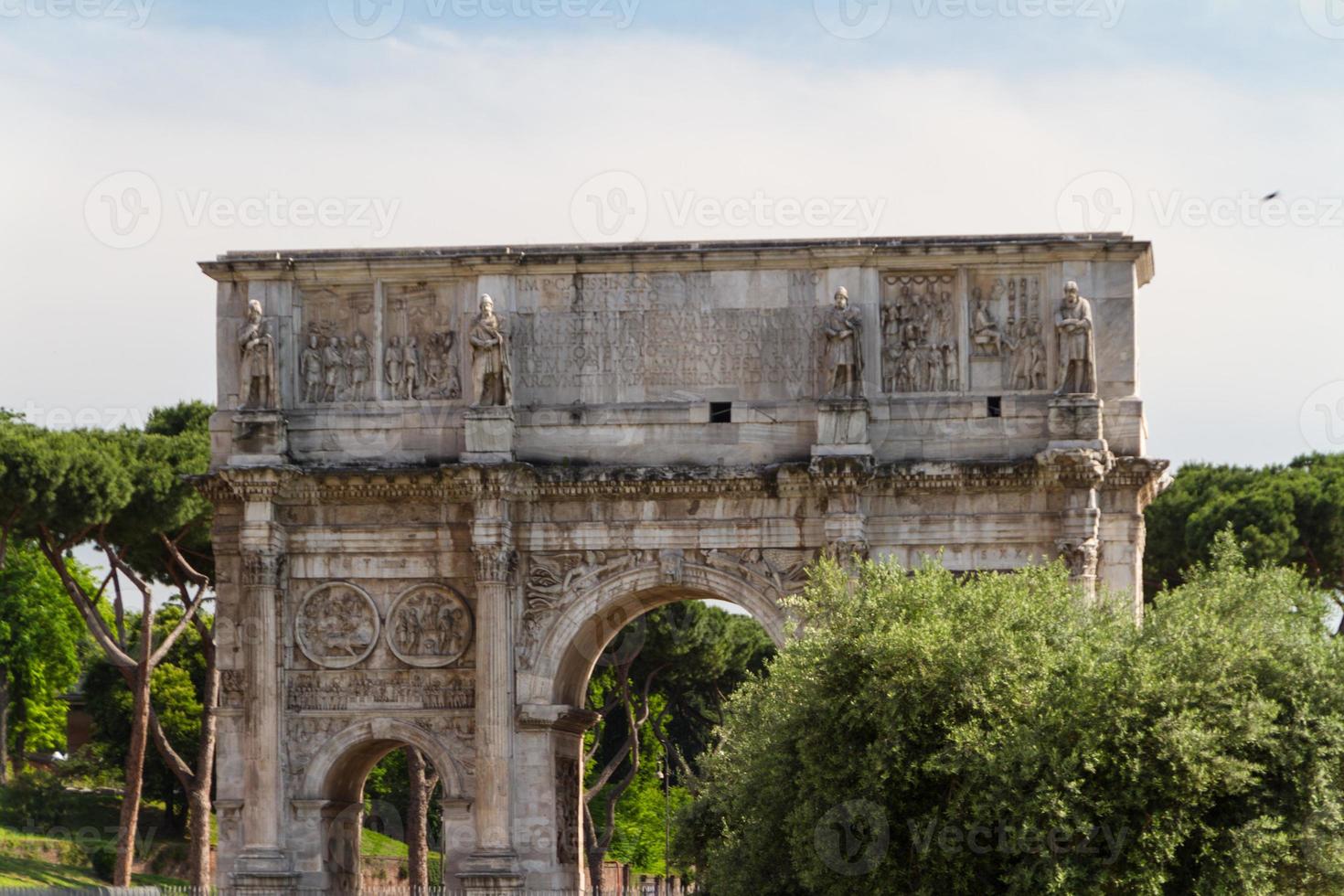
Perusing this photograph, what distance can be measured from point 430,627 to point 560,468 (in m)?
2.76

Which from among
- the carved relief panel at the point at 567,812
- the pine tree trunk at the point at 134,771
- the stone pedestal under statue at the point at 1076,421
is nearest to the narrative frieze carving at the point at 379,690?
the carved relief panel at the point at 567,812

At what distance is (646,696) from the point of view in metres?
56.8

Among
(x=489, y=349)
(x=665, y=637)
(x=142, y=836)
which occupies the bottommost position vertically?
(x=142, y=836)

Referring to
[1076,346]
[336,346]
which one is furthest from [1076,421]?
[336,346]

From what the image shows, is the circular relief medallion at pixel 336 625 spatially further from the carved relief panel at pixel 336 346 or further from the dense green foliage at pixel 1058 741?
the dense green foliage at pixel 1058 741

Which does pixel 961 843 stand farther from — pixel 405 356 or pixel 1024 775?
pixel 405 356

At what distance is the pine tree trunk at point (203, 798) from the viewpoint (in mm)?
42719

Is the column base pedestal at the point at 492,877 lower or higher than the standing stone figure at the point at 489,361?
lower

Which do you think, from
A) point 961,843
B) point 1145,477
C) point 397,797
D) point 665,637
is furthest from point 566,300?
point 397,797

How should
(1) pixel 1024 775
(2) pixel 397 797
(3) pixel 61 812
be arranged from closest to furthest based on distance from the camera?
(1) pixel 1024 775, (3) pixel 61 812, (2) pixel 397 797

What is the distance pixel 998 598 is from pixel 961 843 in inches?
109

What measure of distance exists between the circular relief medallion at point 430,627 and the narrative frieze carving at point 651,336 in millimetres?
3051

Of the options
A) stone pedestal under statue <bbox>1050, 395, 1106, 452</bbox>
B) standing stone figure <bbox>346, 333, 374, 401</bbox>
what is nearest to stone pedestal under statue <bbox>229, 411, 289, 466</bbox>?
standing stone figure <bbox>346, 333, 374, 401</bbox>

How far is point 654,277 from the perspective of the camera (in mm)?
31250
